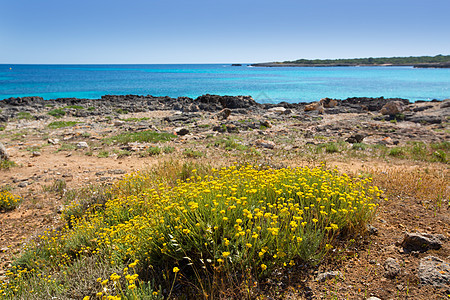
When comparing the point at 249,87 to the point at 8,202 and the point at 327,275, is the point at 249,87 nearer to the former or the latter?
the point at 8,202

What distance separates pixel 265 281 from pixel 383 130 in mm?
16037

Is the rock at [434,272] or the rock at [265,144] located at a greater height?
the rock at [434,272]

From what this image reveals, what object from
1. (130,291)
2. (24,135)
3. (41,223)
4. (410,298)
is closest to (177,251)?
(130,291)

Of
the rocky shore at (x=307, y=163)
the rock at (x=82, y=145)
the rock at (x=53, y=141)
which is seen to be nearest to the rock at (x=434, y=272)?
the rocky shore at (x=307, y=163)

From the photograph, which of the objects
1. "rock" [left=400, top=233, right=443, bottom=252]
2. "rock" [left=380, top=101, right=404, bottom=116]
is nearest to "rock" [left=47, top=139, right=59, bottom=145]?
"rock" [left=400, top=233, right=443, bottom=252]

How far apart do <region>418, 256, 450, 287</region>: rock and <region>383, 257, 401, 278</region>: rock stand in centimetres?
23

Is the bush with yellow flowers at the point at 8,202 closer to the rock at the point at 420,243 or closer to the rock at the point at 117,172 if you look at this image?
the rock at the point at 117,172

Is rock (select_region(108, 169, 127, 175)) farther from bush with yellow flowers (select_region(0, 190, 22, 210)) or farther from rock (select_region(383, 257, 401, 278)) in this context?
rock (select_region(383, 257, 401, 278))

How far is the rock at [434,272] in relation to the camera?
3137 millimetres

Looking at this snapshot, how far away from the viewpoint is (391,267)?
3473 mm

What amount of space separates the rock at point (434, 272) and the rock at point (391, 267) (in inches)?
9.1

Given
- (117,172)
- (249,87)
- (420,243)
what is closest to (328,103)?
(117,172)

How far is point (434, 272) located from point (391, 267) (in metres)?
0.43

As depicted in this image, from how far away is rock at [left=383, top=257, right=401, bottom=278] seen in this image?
3.37 metres
